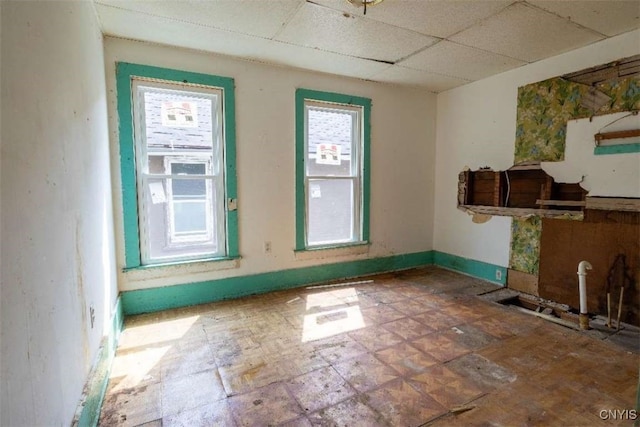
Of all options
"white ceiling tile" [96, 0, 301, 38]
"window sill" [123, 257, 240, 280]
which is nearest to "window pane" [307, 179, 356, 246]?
"window sill" [123, 257, 240, 280]


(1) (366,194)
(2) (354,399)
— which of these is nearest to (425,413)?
(2) (354,399)

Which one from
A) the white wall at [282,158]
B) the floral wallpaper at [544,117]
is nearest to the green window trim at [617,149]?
the floral wallpaper at [544,117]

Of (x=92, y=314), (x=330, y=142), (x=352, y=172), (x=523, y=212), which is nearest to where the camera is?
(x=92, y=314)

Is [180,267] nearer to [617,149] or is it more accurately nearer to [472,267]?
[472,267]

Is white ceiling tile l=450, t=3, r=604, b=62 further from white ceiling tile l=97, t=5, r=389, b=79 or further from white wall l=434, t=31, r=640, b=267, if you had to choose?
white ceiling tile l=97, t=5, r=389, b=79

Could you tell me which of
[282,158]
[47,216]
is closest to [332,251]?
[282,158]

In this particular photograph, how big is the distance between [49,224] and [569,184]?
399cm

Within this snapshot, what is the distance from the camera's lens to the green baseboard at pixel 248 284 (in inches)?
117

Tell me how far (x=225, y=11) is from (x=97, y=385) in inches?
102

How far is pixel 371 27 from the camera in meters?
2.57

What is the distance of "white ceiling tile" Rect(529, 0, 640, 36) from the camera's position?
2.22 meters

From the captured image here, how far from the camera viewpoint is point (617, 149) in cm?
273

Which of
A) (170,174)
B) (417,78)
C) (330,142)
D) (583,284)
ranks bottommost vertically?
(583,284)

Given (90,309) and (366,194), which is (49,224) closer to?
(90,309)
